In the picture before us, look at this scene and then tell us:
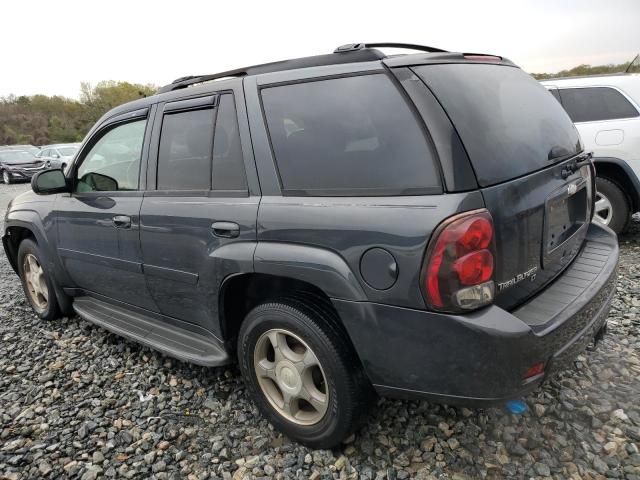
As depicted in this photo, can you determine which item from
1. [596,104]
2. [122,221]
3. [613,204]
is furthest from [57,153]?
[613,204]

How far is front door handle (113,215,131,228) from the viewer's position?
2.88 meters

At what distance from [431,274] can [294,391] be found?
1.02m

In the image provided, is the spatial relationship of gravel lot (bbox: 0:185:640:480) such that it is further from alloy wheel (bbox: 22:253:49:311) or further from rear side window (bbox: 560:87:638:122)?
rear side window (bbox: 560:87:638:122)

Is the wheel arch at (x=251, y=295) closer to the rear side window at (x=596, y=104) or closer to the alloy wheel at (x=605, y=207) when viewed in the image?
the alloy wheel at (x=605, y=207)

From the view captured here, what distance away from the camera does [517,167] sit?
1.91 meters

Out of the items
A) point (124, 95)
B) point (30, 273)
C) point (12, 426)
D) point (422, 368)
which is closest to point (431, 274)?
Answer: point (422, 368)

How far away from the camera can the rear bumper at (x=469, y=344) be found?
1.70 meters

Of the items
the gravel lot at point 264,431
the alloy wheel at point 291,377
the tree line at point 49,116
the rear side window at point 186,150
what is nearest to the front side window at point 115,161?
the rear side window at point 186,150

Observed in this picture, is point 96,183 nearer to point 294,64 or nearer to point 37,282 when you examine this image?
point 37,282

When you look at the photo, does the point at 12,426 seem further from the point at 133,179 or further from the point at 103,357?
the point at 133,179

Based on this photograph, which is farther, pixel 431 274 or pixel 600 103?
pixel 600 103

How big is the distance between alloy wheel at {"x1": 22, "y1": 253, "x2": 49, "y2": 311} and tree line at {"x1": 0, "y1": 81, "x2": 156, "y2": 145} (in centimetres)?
4086

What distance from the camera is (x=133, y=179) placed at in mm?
2953

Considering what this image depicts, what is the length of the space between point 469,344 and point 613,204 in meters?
4.31
